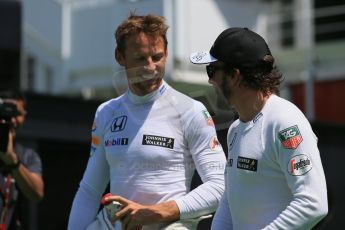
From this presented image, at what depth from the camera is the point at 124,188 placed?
331 cm

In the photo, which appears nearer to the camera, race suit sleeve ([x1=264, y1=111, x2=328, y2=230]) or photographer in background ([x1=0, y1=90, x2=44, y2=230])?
race suit sleeve ([x1=264, y1=111, x2=328, y2=230])

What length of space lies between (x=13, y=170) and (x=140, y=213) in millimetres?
1907

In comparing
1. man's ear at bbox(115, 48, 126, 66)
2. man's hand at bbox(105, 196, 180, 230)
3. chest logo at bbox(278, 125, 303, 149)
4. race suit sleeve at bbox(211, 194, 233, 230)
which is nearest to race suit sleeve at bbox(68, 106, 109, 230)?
man's ear at bbox(115, 48, 126, 66)

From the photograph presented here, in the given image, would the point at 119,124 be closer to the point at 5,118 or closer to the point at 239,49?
the point at 239,49

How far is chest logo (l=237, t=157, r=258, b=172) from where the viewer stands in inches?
109

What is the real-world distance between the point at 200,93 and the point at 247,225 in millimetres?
954

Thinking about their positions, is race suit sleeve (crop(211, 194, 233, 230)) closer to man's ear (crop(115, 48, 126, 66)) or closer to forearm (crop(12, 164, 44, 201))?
man's ear (crop(115, 48, 126, 66))

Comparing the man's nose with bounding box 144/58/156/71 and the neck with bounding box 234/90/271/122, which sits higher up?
the man's nose with bounding box 144/58/156/71

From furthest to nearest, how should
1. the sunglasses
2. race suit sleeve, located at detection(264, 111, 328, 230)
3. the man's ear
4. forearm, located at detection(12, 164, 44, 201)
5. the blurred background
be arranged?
the blurred background → forearm, located at detection(12, 164, 44, 201) → the man's ear → the sunglasses → race suit sleeve, located at detection(264, 111, 328, 230)

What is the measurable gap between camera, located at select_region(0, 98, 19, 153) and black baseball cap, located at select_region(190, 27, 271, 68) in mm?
2085

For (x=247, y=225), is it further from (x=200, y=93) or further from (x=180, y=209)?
(x=200, y=93)

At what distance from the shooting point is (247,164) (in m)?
2.80

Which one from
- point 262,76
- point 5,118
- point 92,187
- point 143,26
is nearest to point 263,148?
point 262,76

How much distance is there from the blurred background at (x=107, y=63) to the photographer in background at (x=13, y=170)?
Result: 2.10 ft
